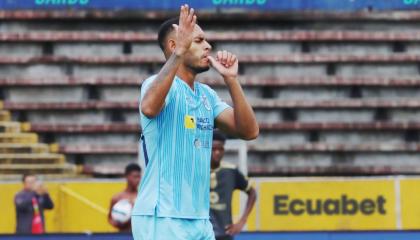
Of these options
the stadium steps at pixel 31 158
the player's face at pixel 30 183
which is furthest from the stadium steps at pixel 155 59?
the player's face at pixel 30 183

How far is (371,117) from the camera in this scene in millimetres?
18094

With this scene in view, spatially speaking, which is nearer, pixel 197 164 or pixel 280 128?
pixel 197 164

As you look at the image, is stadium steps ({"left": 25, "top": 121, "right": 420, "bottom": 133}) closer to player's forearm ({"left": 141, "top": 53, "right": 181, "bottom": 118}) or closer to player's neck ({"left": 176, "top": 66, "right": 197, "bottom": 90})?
player's neck ({"left": 176, "top": 66, "right": 197, "bottom": 90})

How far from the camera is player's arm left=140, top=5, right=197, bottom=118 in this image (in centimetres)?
566

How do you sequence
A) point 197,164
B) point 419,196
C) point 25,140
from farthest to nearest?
point 25,140 < point 419,196 < point 197,164

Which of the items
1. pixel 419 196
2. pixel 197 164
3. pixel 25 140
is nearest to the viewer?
pixel 197 164

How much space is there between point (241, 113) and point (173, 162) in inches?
19.2

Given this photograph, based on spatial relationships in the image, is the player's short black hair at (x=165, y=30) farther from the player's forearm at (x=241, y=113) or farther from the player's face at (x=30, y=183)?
the player's face at (x=30, y=183)

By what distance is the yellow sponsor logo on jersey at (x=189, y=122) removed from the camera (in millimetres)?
5926

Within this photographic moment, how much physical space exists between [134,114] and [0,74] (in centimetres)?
211

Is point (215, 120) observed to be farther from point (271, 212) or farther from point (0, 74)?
point (0, 74)

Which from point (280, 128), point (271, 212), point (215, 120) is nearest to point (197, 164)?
point (215, 120)

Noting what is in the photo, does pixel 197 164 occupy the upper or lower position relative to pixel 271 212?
upper

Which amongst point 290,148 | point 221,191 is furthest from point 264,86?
point 221,191
